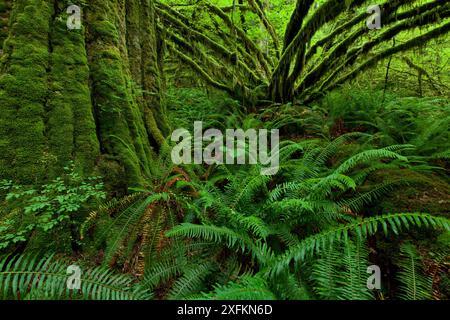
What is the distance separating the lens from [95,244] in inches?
Answer: 86.7

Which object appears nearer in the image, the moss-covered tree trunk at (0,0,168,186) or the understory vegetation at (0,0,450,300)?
the understory vegetation at (0,0,450,300)

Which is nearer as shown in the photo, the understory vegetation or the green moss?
the understory vegetation

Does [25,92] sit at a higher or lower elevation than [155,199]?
higher

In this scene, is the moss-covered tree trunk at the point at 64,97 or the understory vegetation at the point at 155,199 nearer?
the understory vegetation at the point at 155,199

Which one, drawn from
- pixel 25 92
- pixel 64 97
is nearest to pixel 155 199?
pixel 64 97

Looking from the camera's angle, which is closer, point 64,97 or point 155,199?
point 155,199

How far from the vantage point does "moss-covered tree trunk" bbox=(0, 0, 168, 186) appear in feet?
7.75

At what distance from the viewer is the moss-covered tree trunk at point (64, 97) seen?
2.36 m

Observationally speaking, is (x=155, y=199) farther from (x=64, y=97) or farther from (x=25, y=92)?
(x=25, y=92)

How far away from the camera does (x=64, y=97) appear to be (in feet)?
8.62

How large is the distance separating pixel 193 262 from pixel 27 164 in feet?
5.26

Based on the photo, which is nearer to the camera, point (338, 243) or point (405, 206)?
point (338, 243)

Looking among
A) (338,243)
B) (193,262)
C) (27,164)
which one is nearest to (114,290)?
(193,262)

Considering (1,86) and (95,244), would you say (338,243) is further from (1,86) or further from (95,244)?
(1,86)
